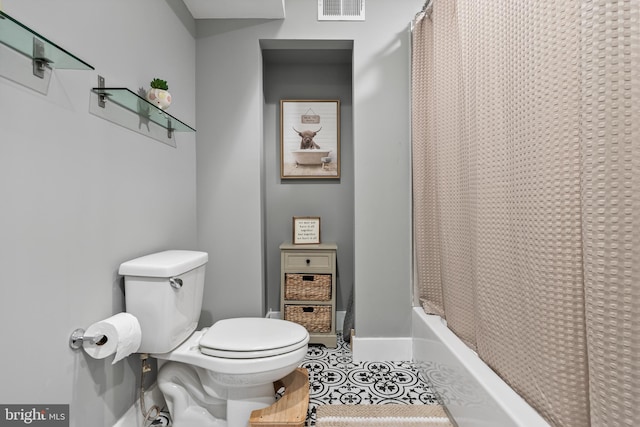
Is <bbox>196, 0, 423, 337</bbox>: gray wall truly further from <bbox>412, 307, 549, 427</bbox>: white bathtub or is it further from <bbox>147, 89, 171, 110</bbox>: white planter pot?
<bbox>147, 89, 171, 110</bbox>: white planter pot

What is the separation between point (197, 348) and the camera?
145cm

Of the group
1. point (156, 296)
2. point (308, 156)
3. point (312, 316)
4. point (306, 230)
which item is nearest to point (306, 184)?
point (308, 156)

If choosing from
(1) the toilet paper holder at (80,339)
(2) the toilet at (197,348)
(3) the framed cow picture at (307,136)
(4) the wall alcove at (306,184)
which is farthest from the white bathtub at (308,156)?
(1) the toilet paper holder at (80,339)

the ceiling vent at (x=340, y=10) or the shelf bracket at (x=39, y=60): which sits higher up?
the ceiling vent at (x=340, y=10)

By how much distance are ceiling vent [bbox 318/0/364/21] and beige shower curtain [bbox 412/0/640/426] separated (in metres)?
0.62

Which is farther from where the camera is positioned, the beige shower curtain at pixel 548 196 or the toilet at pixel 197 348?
the toilet at pixel 197 348

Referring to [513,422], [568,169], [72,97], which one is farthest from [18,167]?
[513,422]

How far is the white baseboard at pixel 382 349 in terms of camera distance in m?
2.10

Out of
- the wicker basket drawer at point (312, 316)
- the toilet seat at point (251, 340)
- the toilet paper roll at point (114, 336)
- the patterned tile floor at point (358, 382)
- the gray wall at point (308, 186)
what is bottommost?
the patterned tile floor at point (358, 382)

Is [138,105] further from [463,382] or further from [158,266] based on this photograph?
[463,382]

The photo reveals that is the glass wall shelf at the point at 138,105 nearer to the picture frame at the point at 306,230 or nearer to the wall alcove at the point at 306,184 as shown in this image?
the wall alcove at the point at 306,184

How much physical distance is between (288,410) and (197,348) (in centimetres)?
49

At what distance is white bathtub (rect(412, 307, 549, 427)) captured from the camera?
40.0 inches

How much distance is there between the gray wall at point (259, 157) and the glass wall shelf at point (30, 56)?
3.71 ft
